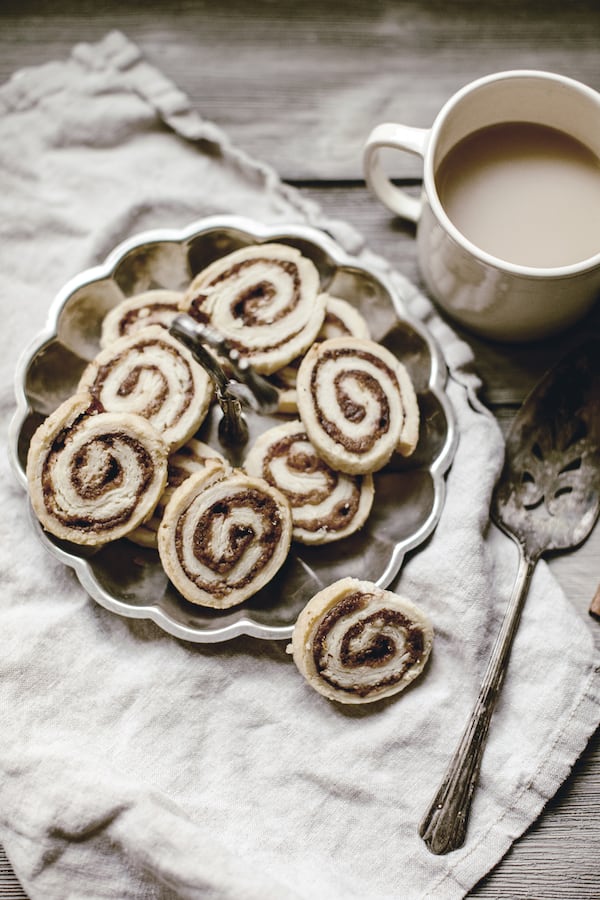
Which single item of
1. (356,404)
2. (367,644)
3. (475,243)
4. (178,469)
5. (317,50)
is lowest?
(367,644)

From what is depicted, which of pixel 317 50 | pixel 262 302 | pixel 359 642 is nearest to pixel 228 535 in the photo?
pixel 359 642

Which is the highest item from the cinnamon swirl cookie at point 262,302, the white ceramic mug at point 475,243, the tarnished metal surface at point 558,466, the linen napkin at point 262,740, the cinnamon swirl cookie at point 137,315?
the white ceramic mug at point 475,243

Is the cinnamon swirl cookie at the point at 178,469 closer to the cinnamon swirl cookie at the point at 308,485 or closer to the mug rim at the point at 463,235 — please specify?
the cinnamon swirl cookie at the point at 308,485

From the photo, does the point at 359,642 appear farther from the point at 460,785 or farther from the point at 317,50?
the point at 317,50

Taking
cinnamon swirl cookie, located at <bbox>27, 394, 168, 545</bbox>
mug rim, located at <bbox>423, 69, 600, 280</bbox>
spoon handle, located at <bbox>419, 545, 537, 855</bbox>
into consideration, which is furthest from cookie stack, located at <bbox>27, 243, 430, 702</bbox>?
mug rim, located at <bbox>423, 69, 600, 280</bbox>

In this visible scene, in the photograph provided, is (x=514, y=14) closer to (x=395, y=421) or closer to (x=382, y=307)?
(x=382, y=307)

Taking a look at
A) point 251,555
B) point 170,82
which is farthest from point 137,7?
point 251,555

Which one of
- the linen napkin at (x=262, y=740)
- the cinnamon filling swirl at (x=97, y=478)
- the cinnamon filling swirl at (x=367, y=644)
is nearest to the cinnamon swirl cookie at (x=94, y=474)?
the cinnamon filling swirl at (x=97, y=478)
